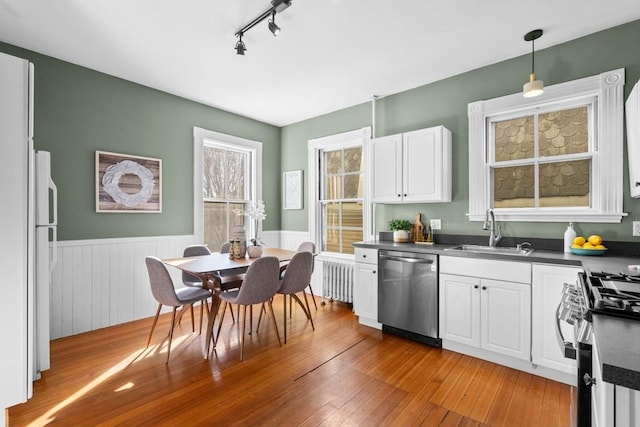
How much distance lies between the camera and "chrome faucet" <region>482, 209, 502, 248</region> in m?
2.97

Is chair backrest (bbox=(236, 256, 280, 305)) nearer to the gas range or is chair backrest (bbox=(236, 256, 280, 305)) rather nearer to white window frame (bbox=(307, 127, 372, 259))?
white window frame (bbox=(307, 127, 372, 259))

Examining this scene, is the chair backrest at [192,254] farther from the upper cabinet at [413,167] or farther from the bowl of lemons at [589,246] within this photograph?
the bowl of lemons at [589,246]

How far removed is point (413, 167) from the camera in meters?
3.33

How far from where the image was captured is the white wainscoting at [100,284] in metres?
3.04

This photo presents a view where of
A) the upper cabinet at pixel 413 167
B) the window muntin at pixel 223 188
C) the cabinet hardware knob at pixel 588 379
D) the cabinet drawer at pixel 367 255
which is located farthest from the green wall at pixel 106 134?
the cabinet hardware knob at pixel 588 379

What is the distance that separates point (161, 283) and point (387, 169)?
2.58m

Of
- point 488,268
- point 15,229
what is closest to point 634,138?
point 488,268

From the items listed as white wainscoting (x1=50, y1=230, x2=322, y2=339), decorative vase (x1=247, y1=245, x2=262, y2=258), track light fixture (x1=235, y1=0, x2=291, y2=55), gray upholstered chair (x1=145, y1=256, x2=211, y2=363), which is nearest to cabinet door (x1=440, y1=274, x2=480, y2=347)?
decorative vase (x1=247, y1=245, x2=262, y2=258)

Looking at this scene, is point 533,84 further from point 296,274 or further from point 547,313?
point 296,274

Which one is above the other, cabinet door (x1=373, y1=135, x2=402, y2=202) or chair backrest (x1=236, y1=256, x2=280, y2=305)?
cabinet door (x1=373, y1=135, x2=402, y2=202)

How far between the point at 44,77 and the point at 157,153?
1.20 m

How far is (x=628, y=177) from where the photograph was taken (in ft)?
7.92

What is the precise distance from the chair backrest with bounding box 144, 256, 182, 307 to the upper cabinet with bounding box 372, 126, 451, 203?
2369 millimetres

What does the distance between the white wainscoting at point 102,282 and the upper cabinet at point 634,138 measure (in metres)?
4.50
